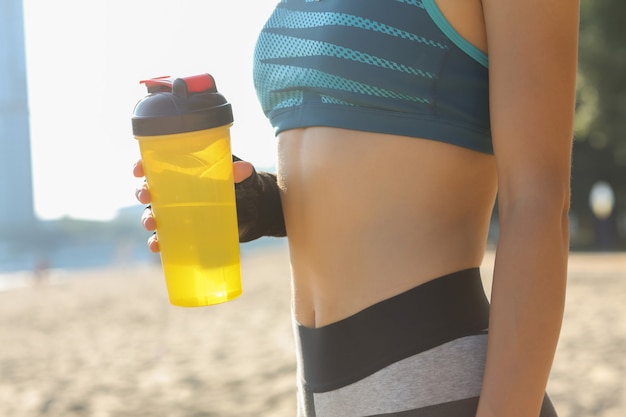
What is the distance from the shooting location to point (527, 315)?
1210 millimetres

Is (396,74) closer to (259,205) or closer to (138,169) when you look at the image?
(259,205)

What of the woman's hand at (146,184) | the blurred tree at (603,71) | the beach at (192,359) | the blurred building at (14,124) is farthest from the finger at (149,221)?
the blurred building at (14,124)

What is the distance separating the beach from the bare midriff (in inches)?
161

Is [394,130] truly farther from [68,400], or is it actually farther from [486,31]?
[68,400]

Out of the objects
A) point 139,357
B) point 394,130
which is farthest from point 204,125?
point 139,357

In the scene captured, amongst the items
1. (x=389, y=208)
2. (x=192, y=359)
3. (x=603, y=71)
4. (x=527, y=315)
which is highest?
(x=389, y=208)

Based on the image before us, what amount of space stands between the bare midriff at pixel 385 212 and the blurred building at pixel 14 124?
192ft

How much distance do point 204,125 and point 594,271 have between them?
46.7ft

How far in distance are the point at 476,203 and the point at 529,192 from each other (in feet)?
0.65

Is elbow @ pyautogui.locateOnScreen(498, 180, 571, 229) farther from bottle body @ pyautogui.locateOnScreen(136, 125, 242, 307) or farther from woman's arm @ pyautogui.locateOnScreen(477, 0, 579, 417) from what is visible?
bottle body @ pyautogui.locateOnScreen(136, 125, 242, 307)

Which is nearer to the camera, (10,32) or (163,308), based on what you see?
(163,308)

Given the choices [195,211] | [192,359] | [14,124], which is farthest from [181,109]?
[14,124]

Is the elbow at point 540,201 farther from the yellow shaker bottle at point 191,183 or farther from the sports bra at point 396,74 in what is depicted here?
the yellow shaker bottle at point 191,183

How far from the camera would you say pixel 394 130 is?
1342 millimetres
